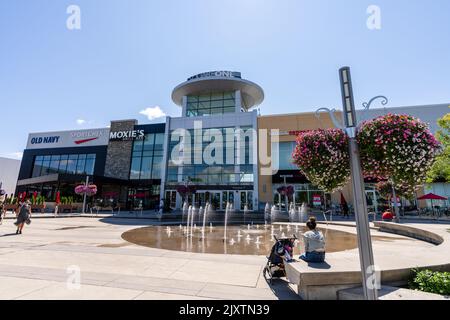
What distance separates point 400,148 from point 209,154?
97.1 ft

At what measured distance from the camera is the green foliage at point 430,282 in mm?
3453

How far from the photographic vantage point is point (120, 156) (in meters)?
40.1

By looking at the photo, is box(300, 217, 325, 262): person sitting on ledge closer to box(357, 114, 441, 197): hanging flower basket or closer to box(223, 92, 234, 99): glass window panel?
box(357, 114, 441, 197): hanging flower basket

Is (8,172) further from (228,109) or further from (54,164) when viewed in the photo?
(228,109)

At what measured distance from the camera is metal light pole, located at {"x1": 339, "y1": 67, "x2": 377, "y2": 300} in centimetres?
304

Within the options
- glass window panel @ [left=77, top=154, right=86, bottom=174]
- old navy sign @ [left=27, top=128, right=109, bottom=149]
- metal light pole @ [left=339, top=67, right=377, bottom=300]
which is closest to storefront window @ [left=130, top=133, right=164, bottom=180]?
old navy sign @ [left=27, top=128, right=109, bottom=149]

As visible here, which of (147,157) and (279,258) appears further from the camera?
(147,157)

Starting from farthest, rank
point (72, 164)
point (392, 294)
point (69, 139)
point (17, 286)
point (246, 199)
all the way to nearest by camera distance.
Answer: point (69, 139) < point (72, 164) < point (246, 199) < point (17, 286) < point (392, 294)

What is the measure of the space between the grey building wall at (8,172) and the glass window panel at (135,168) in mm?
37687

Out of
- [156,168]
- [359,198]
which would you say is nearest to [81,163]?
[156,168]

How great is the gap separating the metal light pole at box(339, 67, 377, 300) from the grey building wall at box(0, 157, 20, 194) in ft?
237
